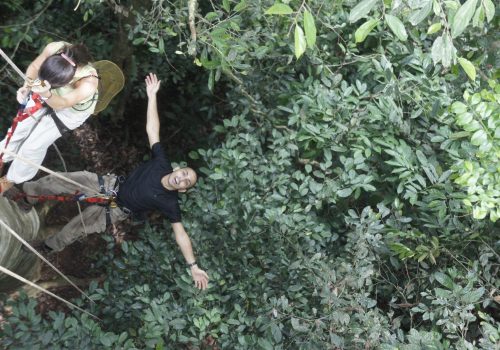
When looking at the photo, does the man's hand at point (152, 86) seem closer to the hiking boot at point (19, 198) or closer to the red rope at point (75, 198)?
the red rope at point (75, 198)

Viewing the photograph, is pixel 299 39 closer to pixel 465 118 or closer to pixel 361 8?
pixel 361 8

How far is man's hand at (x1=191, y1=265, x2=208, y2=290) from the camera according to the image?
3.14 m

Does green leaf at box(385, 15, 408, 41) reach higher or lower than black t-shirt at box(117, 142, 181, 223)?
higher

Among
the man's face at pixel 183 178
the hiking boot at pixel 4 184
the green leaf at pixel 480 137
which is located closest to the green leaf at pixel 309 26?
the green leaf at pixel 480 137

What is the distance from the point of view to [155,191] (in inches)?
131

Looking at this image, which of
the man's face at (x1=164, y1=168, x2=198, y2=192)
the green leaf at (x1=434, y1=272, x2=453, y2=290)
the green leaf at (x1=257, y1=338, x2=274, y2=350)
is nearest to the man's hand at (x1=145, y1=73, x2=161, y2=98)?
the man's face at (x1=164, y1=168, x2=198, y2=192)

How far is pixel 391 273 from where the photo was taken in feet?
11.2

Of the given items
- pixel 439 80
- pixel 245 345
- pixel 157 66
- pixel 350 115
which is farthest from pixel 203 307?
pixel 157 66

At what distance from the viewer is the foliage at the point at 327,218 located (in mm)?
2959

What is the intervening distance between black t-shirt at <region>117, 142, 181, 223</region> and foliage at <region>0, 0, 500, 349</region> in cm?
21

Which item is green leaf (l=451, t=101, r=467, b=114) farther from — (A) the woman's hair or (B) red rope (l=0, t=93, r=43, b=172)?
(B) red rope (l=0, t=93, r=43, b=172)

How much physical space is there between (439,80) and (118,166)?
3.58 meters

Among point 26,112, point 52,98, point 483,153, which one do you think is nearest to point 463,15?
point 483,153

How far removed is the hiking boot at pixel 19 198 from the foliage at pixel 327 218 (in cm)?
76
